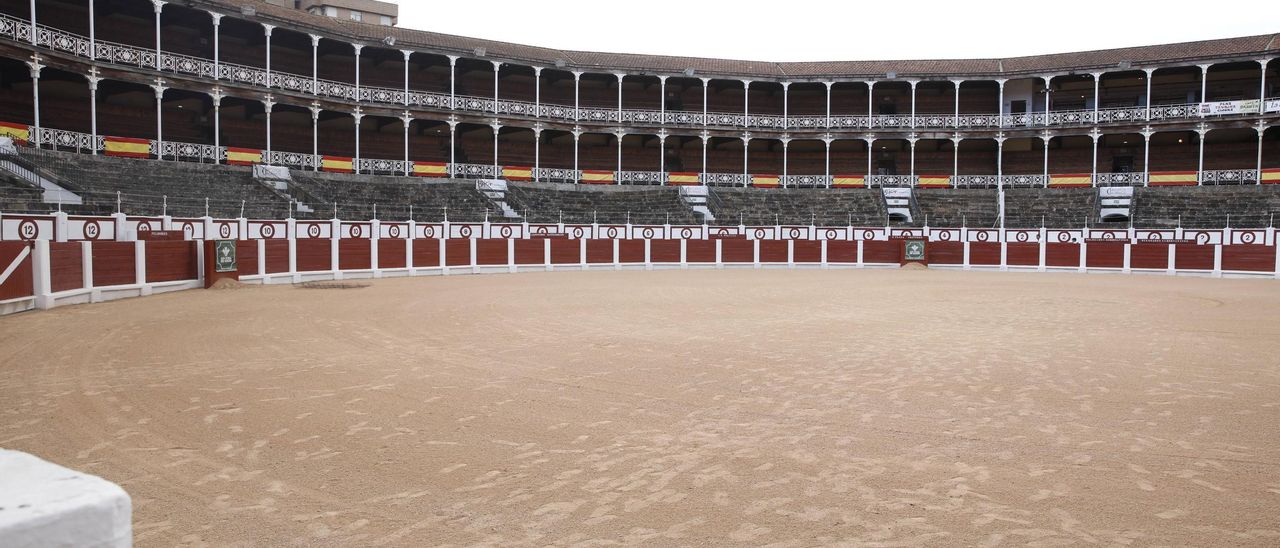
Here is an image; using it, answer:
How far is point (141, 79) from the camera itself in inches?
984

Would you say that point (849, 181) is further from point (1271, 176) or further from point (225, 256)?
point (225, 256)

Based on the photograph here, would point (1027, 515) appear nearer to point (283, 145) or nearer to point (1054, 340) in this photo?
point (1054, 340)

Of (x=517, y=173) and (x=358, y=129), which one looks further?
(x=517, y=173)

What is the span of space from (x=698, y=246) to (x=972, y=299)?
14496 mm

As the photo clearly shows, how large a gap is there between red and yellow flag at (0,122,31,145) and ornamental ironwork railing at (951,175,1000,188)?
3317 cm

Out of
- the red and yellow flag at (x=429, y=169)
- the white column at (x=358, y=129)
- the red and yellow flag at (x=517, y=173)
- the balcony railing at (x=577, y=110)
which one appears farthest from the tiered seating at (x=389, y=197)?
the balcony railing at (x=577, y=110)

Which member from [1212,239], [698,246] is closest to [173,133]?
[698,246]

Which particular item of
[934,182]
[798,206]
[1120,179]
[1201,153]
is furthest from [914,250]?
[1201,153]

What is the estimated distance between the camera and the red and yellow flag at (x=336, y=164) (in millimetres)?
29719

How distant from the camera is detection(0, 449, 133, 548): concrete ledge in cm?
110

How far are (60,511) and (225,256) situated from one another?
16.9 meters

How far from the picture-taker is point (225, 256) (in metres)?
16.3

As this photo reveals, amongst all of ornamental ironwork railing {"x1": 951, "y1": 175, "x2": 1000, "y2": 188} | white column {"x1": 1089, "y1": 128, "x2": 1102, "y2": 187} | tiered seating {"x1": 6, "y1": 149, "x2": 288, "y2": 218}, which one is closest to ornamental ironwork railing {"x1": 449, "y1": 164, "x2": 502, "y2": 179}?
tiered seating {"x1": 6, "y1": 149, "x2": 288, "y2": 218}

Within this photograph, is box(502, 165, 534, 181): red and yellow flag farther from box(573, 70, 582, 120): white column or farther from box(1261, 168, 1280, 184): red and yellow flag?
box(1261, 168, 1280, 184): red and yellow flag
